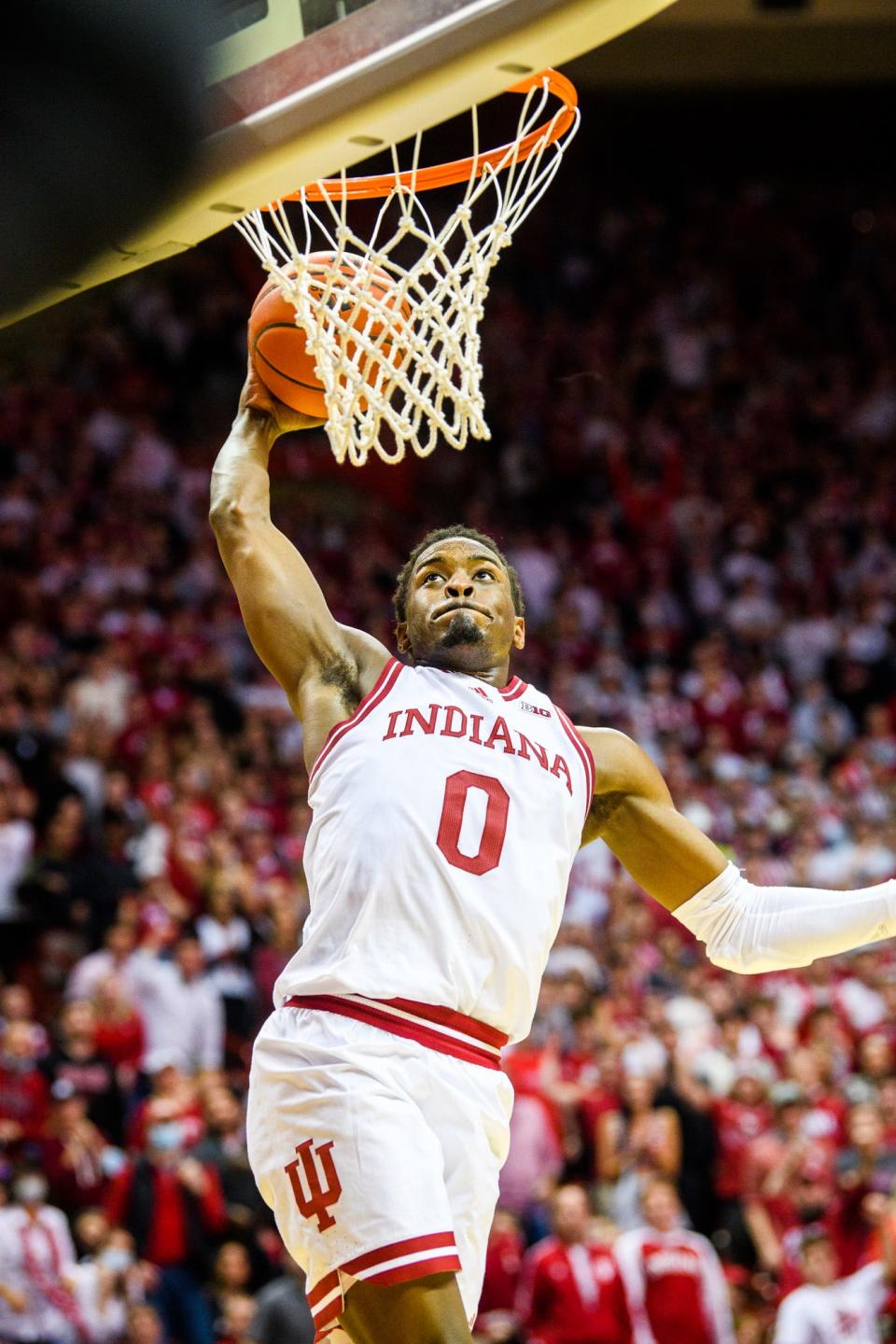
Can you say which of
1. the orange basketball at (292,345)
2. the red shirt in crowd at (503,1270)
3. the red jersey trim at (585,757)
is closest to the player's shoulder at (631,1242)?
the red shirt in crowd at (503,1270)

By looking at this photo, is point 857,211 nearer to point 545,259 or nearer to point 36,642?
point 545,259

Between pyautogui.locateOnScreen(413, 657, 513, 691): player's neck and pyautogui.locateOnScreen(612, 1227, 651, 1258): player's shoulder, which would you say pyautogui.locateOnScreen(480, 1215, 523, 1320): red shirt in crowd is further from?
pyautogui.locateOnScreen(413, 657, 513, 691): player's neck

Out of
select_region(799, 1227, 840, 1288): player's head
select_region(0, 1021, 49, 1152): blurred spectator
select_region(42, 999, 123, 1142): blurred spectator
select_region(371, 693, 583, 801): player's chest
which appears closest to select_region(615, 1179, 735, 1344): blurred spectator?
select_region(799, 1227, 840, 1288): player's head

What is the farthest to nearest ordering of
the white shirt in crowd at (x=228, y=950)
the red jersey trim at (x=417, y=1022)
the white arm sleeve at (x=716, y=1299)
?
the white shirt in crowd at (x=228, y=950) < the white arm sleeve at (x=716, y=1299) < the red jersey trim at (x=417, y=1022)

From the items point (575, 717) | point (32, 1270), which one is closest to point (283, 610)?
point (32, 1270)

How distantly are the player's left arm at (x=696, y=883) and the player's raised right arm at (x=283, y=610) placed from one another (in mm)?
580

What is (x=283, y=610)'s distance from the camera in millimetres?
3951

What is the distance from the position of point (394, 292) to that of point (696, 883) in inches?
61.3

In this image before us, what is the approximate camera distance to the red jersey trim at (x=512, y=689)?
13.4 feet

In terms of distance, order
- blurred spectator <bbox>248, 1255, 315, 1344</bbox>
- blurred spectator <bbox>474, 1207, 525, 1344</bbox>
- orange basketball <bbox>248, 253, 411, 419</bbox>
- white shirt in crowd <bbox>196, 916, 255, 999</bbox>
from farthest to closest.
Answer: white shirt in crowd <bbox>196, 916, 255, 999</bbox> → blurred spectator <bbox>474, 1207, 525, 1344</bbox> → blurred spectator <bbox>248, 1255, 315, 1344</bbox> → orange basketball <bbox>248, 253, 411, 419</bbox>

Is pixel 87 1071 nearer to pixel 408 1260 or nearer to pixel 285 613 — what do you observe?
pixel 285 613

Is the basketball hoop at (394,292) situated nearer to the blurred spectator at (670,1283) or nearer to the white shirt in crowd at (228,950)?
the blurred spectator at (670,1283)

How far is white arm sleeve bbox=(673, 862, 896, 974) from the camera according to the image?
3994mm

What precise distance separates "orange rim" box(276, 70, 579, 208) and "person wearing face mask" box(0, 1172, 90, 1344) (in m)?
5.17
